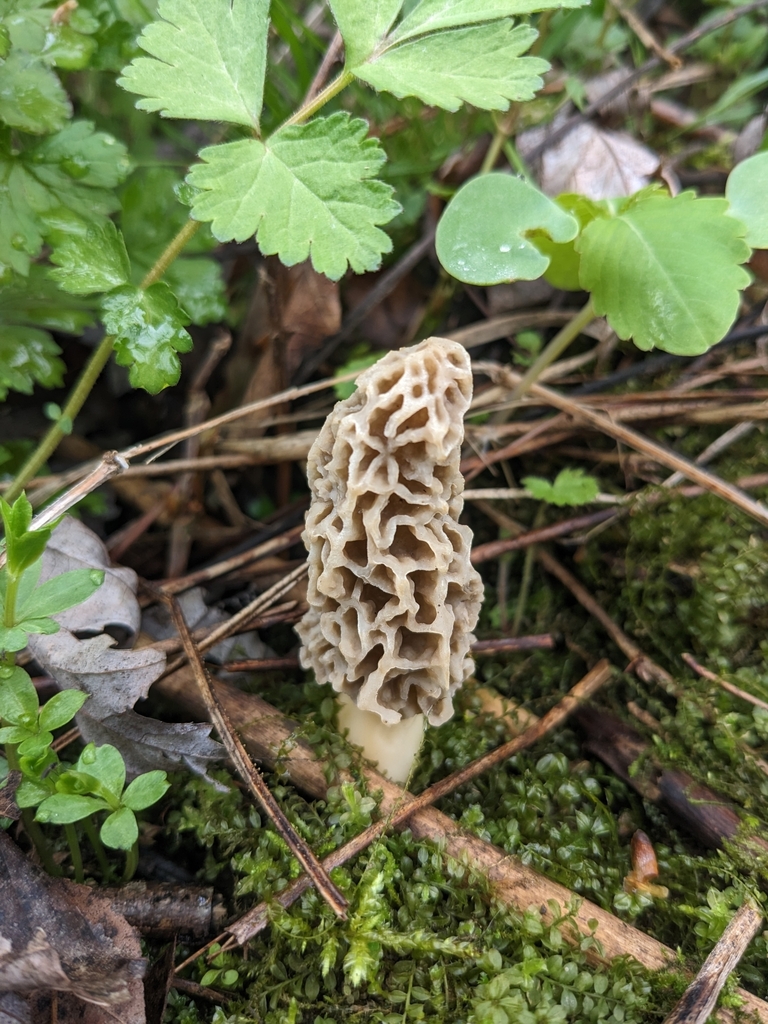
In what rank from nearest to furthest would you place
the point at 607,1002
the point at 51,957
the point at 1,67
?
the point at 51,957, the point at 607,1002, the point at 1,67

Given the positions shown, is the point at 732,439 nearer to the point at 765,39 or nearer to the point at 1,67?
the point at 765,39

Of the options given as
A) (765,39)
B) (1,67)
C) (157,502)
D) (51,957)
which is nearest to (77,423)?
(157,502)

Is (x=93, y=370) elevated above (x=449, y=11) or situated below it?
below

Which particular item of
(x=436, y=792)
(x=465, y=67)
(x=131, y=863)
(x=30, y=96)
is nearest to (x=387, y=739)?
(x=436, y=792)

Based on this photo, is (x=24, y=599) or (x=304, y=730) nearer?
(x=24, y=599)

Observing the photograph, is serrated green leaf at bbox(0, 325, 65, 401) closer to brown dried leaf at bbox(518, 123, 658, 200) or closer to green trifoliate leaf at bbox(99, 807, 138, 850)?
green trifoliate leaf at bbox(99, 807, 138, 850)

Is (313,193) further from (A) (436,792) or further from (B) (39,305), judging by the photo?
(A) (436,792)

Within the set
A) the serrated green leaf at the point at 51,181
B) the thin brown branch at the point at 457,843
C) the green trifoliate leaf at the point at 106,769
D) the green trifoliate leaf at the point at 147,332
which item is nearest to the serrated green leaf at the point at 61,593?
the green trifoliate leaf at the point at 106,769
